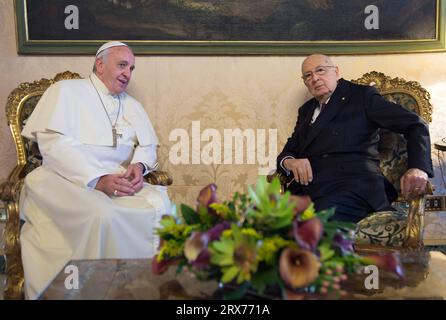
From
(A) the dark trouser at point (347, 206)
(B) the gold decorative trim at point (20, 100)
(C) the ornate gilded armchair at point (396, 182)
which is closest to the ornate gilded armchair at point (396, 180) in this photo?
(C) the ornate gilded armchair at point (396, 182)

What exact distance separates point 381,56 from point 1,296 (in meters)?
3.27

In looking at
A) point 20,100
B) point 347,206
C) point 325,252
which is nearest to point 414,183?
point 347,206

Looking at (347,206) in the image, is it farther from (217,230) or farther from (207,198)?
(217,230)

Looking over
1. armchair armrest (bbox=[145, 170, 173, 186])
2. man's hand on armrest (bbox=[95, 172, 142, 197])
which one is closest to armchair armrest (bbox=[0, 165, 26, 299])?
man's hand on armrest (bbox=[95, 172, 142, 197])

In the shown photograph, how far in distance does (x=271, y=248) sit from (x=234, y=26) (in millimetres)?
2945

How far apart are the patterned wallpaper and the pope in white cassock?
0.42m

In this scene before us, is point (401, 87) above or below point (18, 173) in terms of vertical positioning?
above

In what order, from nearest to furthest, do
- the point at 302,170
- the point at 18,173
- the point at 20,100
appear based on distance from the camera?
1. the point at 302,170
2. the point at 18,173
3. the point at 20,100

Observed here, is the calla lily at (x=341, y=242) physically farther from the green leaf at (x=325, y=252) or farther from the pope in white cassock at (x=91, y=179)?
the pope in white cassock at (x=91, y=179)

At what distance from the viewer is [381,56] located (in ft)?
14.0

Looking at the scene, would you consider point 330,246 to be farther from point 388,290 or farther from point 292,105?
point 292,105

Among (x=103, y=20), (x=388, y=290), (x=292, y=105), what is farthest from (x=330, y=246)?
(x=103, y=20)

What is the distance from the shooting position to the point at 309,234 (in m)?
1.50

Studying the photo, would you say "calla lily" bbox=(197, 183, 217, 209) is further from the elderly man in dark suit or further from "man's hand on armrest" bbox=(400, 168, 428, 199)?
"man's hand on armrest" bbox=(400, 168, 428, 199)
